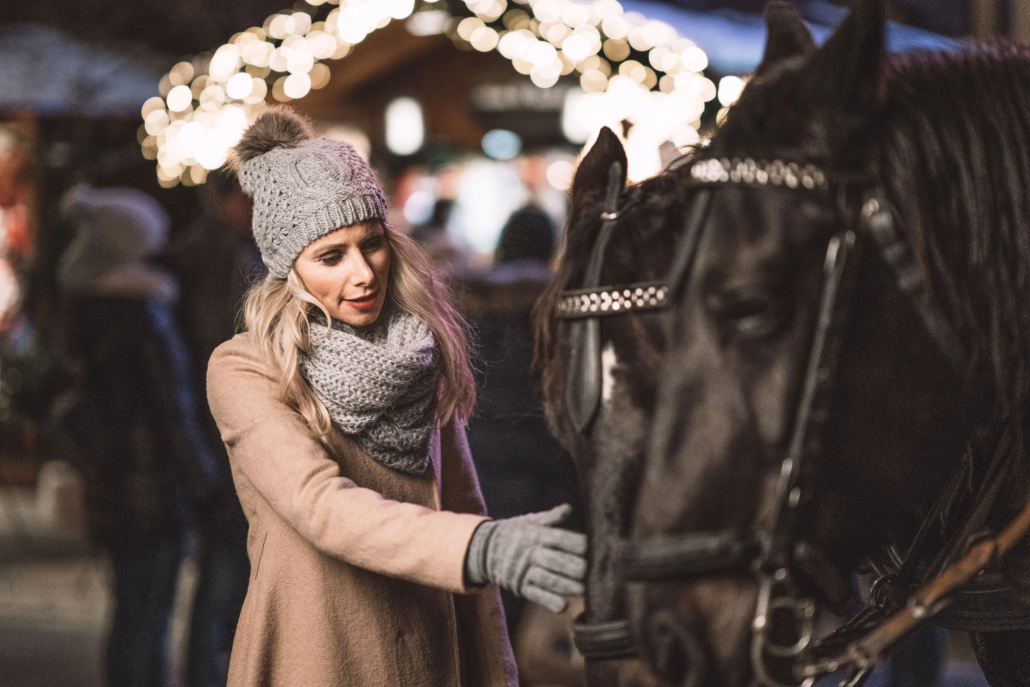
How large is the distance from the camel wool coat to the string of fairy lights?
148 inches

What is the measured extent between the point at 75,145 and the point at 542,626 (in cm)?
704

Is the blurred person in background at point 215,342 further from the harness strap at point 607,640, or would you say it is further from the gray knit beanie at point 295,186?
the harness strap at point 607,640

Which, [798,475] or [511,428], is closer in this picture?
[798,475]

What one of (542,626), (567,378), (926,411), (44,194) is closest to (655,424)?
(567,378)

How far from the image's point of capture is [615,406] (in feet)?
5.18

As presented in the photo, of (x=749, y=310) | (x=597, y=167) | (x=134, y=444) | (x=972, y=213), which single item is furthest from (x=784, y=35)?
(x=134, y=444)

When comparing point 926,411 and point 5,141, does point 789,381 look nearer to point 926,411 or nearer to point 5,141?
point 926,411

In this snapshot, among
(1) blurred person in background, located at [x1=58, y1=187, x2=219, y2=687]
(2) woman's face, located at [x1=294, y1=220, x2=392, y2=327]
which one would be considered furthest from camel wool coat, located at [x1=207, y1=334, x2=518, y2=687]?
(1) blurred person in background, located at [x1=58, y1=187, x2=219, y2=687]

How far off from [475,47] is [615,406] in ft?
21.4

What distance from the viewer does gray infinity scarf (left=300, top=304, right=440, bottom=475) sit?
2.07 meters

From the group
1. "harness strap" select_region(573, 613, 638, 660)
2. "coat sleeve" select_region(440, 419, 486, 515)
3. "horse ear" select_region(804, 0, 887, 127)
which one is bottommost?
"coat sleeve" select_region(440, 419, 486, 515)

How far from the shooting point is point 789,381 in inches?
58.0

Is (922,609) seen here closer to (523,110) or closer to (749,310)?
(749,310)

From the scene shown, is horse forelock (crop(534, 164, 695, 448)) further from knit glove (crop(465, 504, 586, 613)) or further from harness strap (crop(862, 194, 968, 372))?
harness strap (crop(862, 194, 968, 372))
